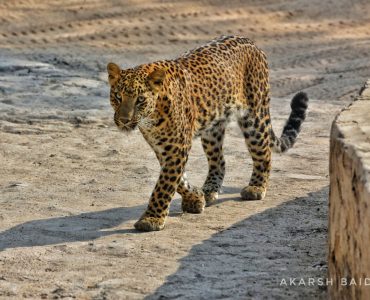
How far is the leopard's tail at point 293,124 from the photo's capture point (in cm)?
892

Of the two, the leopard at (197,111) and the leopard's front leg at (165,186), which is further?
the leopard's front leg at (165,186)

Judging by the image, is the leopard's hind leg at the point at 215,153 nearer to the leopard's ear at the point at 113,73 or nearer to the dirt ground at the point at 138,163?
the dirt ground at the point at 138,163

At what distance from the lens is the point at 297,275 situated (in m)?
6.23

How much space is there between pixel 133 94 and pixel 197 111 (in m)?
0.92

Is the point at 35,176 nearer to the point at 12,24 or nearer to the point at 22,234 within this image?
the point at 22,234

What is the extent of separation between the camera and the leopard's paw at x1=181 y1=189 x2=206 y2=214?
7.93 metres

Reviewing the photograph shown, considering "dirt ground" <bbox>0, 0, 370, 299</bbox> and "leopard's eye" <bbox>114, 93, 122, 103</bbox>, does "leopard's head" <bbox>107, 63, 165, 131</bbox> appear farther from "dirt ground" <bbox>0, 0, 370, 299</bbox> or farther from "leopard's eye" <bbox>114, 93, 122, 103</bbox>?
"dirt ground" <bbox>0, 0, 370, 299</bbox>

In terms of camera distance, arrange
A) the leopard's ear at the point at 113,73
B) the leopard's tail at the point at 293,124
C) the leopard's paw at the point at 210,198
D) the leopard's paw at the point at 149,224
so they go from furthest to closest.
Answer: the leopard's tail at the point at 293,124 → the leopard's paw at the point at 210,198 → the leopard's paw at the point at 149,224 → the leopard's ear at the point at 113,73

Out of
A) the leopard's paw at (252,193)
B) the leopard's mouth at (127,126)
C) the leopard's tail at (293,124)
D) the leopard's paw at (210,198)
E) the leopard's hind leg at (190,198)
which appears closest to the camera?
the leopard's mouth at (127,126)

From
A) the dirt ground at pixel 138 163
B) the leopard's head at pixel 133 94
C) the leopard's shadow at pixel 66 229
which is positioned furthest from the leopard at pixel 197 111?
the leopard's shadow at pixel 66 229

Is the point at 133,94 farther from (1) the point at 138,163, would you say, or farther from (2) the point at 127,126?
(1) the point at 138,163

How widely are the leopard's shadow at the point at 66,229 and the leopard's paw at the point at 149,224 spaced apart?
8 centimetres

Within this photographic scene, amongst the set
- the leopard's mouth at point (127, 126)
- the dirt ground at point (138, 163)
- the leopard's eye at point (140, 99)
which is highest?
the leopard's eye at point (140, 99)

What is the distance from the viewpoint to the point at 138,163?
9.53 m
